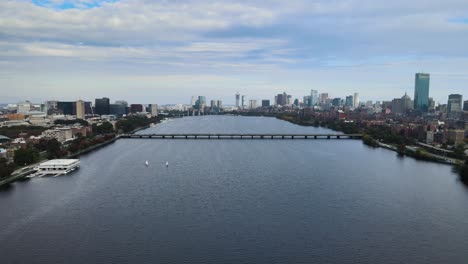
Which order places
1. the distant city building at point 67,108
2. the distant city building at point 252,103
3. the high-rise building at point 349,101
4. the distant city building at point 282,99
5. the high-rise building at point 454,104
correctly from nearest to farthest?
the distant city building at point 67,108
the high-rise building at point 454,104
the high-rise building at point 349,101
the distant city building at point 282,99
the distant city building at point 252,103

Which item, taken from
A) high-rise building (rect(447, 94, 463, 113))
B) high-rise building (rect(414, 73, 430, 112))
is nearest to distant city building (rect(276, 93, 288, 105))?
high-rise building (rect(414, 73, 430, 112))

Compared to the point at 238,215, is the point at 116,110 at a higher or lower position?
higher

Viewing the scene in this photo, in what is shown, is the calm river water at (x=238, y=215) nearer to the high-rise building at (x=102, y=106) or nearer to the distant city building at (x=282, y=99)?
the high-rise building at (x=102, y=106)

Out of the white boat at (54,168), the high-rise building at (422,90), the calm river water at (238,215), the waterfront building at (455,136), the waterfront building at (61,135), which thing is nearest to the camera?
the calm river water at (238,215)

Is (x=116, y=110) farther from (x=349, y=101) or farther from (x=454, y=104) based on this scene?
(x=349, y=101)

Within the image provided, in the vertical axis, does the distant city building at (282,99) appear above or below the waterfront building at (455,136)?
above

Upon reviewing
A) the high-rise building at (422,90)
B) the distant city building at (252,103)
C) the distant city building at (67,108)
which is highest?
the high-rise building at (422,90)

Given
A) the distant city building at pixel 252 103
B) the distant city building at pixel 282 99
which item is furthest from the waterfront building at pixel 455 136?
the distant city building at pixel 252 103

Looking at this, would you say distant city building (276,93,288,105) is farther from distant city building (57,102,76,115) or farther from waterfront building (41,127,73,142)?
waterfront building (41,127,73,142)

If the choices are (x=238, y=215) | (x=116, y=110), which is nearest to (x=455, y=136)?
(x=238, y=215)
